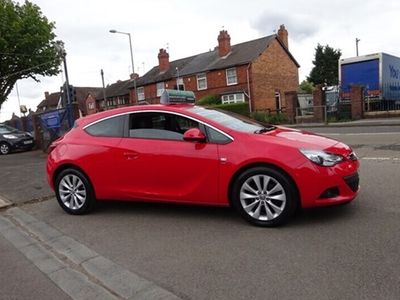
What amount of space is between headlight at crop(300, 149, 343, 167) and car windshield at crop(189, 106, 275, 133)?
834 millimetres

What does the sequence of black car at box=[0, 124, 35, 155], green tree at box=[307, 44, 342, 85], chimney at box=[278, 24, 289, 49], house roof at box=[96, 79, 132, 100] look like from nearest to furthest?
black car at box=[0, 124, 35, 155]
chimney at box=[278, 24, 289, 49]
house roof at box=[96, 79, 132, 100]
green tree at box=[307, 44, 342, 85]

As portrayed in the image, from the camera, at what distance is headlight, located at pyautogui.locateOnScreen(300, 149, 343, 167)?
5.06 metres

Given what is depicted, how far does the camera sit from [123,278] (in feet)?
13.8

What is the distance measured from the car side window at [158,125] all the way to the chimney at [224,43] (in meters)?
41.3

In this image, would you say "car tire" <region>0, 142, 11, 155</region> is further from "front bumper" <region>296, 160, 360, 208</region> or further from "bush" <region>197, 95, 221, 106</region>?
"bush" <region>197, 95, 221, 106</region>

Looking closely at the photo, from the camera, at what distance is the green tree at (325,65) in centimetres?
6894

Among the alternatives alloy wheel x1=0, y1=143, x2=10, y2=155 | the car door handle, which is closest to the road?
the car door handle

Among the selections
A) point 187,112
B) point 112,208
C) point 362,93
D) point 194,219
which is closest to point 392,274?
point 194,219

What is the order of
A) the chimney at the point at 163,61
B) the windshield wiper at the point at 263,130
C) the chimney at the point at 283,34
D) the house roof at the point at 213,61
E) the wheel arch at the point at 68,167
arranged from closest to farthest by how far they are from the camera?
the windshield wiper at the point at 263,130
the wheel arch at the point at 68,167
the house roof at the point at 213,61
the chimney at the point at 283,34
the chimney at the point at 163,61

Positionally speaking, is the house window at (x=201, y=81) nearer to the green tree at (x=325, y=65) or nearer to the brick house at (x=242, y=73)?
the brick house at (x=242, y=73)

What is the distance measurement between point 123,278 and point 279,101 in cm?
4436

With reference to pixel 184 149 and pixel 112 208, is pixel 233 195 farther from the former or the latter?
pixel 112 208

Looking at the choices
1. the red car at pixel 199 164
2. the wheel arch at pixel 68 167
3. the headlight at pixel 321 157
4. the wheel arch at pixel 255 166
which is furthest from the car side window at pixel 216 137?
the wheel arch at pixel 68 167

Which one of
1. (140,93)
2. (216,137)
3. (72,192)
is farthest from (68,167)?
(140,93)
